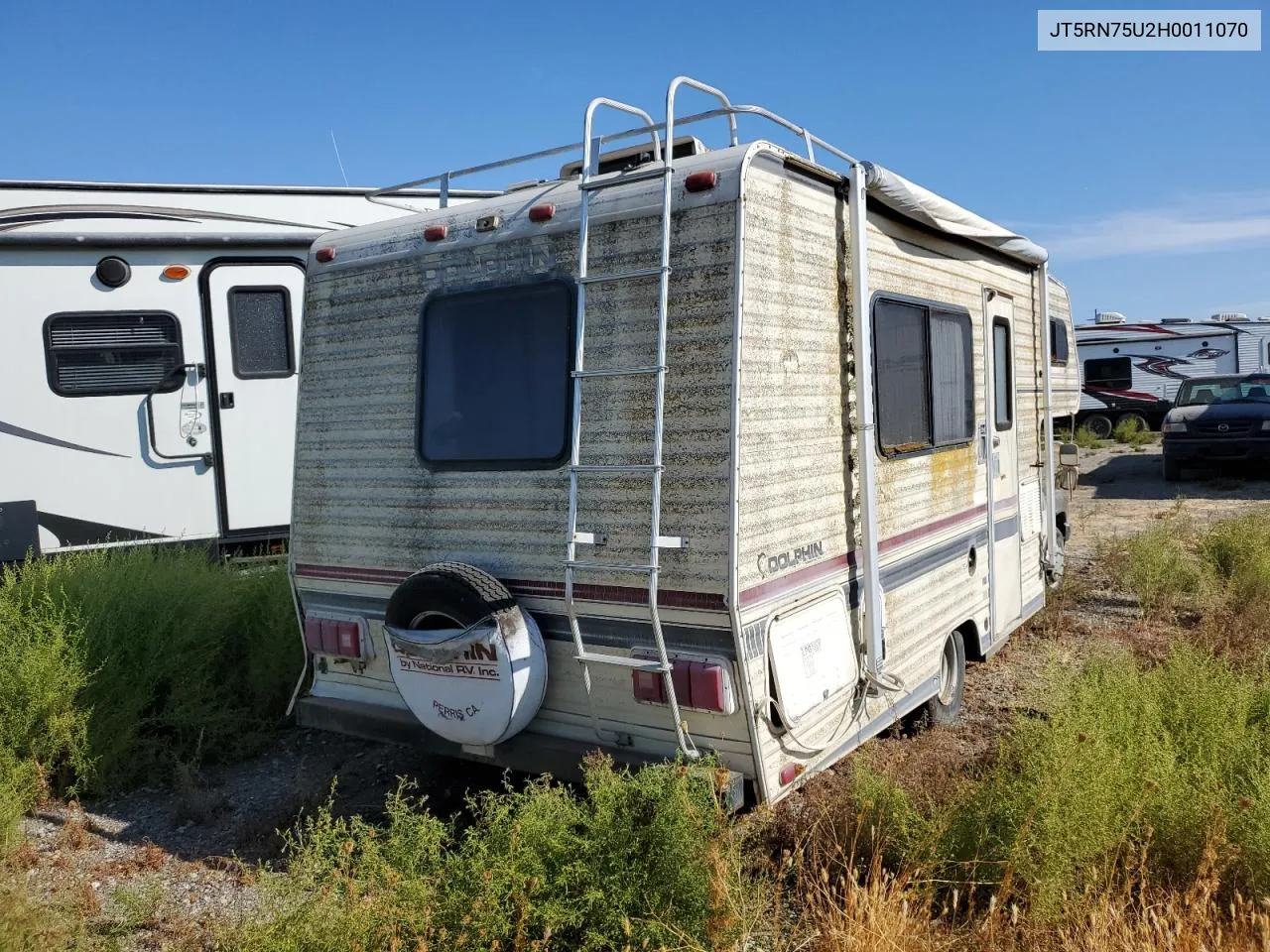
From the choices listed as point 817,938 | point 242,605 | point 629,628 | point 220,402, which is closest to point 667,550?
point 629,628

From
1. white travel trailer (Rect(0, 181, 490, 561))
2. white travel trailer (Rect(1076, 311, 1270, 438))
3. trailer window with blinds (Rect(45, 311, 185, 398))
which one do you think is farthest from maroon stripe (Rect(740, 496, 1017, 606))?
white travel trailer (Rect(1076, 311, 1270, 438))

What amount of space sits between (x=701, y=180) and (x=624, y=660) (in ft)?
5.46

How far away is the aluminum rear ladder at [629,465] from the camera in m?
3.64

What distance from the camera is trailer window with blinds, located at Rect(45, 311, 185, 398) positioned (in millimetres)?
7094

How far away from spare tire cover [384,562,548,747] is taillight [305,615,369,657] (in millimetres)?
486

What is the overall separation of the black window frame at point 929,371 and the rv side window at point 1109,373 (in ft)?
63.4

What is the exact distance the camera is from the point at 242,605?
609 centimetres

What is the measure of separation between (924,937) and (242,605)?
435 cm

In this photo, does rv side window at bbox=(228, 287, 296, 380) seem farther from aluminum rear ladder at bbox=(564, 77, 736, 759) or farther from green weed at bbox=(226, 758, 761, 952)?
green weed at bbox=(226, 758, 761, 952)

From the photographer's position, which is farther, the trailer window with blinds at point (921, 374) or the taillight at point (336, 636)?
the taillight at point (336, 636)

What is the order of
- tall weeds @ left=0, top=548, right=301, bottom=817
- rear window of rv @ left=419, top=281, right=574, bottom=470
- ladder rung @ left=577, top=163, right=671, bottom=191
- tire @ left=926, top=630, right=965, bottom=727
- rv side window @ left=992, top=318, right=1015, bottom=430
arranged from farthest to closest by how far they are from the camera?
rv side window @ left=992, top=318, right=1015, bottom=430 → tire @ left=926, top=630, right=965, bottom=727 → tall weeds @ left=0, top=548, right=301, bottom=817 → rear window of rv @ left=419, top=281, right=574, bottom=470 → ladder rung @ left=577, top=163, right=671, bottom=191

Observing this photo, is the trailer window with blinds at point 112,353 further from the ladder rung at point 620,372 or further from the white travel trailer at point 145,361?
the ladder rung at point 620,372

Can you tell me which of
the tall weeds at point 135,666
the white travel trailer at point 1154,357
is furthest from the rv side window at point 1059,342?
the white travel trailer at point 1154,357

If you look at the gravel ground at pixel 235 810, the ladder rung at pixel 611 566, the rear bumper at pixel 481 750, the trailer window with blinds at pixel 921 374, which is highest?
the trailer window with blinds at pixel 921 374
